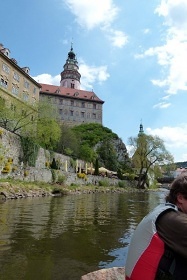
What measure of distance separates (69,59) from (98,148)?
43.7 metres

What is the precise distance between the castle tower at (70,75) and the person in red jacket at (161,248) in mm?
92816

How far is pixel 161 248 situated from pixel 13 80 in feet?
166

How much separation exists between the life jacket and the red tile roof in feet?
269

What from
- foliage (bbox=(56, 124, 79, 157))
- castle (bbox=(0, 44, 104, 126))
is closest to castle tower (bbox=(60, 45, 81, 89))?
castle (bbox=(0, 44, 104, 126))

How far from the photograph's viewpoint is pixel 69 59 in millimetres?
97688

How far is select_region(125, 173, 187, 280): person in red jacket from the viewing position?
1938 mm

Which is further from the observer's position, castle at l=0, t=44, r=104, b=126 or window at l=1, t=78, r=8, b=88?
castle at l=0, t=44, r=104, b=126

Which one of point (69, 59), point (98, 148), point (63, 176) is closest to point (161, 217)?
point (63, 176)

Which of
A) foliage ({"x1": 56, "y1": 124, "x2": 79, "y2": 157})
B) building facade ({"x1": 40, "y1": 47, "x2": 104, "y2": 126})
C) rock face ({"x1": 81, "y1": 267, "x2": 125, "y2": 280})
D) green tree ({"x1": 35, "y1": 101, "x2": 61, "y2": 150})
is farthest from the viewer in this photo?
building facade ({"x1": 40, "y1": 47, "x2": 104, "y2": 126})

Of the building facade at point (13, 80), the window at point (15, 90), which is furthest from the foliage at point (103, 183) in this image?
the window at point (15, 90)

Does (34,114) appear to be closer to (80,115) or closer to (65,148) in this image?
(65,148)

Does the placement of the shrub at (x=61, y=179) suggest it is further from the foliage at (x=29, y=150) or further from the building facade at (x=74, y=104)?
the building facade at (x=74, y=104)

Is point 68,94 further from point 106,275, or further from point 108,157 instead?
point 106,275

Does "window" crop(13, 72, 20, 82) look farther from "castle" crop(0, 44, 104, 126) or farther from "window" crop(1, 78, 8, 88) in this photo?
"window" crop(1, 78, 8, 88)
